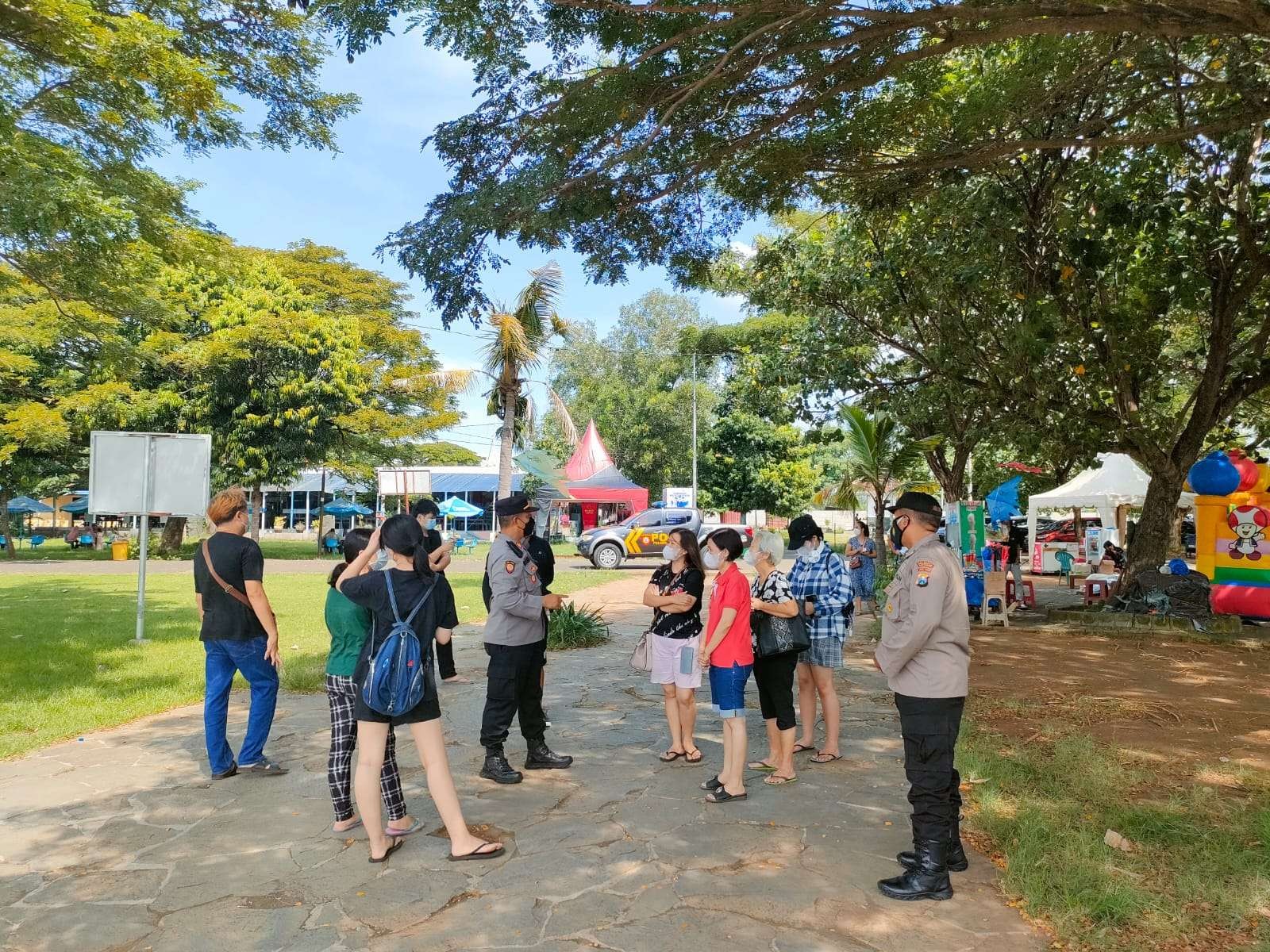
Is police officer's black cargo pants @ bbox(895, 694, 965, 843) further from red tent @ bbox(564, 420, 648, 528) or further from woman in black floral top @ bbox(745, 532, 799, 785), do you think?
red tent @ bbox(564, 420, 648, 528)

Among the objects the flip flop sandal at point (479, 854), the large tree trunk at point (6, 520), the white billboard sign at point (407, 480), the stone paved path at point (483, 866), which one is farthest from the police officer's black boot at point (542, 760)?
the large tree trunk at point (6, 520)

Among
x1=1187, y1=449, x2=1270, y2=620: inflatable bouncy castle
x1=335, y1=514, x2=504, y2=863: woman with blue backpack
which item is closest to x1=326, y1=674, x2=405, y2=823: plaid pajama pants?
x1=335, y1=514, x2=504, y2=863: woman with blue backpack

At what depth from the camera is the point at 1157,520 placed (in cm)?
1302

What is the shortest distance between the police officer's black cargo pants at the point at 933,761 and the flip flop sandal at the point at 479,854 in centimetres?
193

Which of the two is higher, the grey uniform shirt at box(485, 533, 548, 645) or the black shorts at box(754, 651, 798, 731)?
the grey uniform shirt at box(485, 533, 548, 645)

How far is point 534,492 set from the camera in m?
47.1

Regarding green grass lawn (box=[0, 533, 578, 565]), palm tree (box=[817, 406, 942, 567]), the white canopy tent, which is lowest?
green grass lawn (box=[0, 533, 578, 565])

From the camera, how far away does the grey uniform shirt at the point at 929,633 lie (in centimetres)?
383

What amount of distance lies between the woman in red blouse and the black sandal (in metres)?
1.69

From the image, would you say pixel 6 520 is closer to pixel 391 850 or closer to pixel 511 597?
pixel 511 597

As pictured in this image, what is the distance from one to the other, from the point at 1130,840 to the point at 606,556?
21618mm

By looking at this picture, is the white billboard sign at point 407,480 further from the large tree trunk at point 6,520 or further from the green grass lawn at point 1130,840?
the large tree trunk at point 6,520

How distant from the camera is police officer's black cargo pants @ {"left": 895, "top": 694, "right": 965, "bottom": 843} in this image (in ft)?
12.5

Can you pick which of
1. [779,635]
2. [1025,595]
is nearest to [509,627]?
[779,635]
